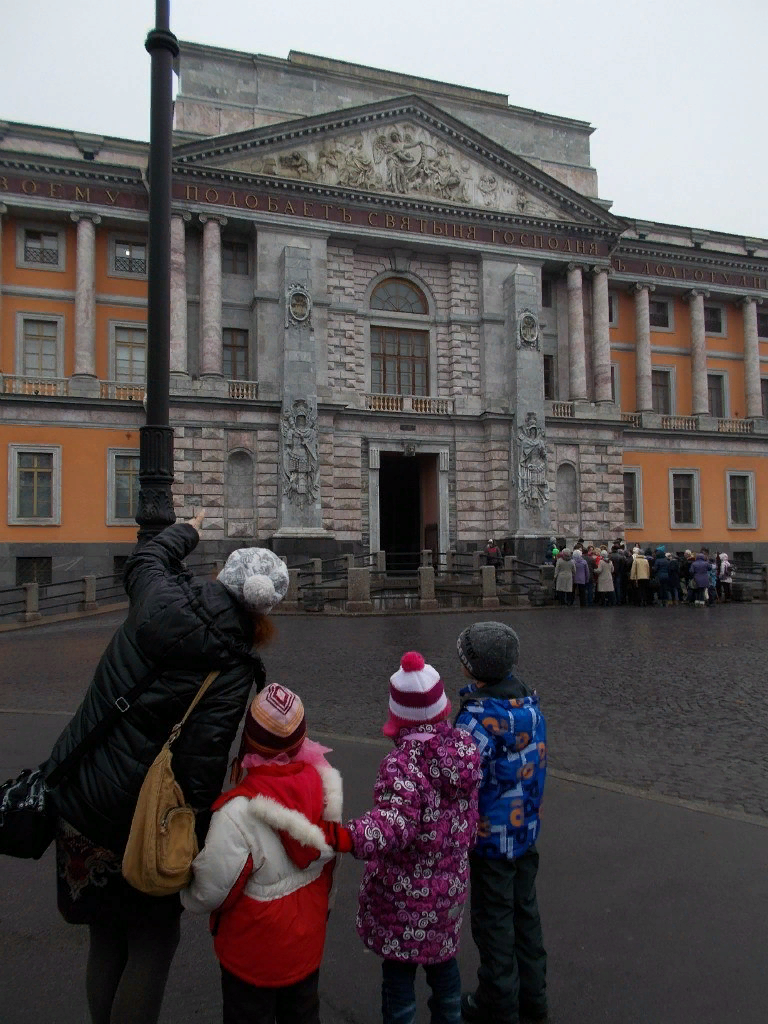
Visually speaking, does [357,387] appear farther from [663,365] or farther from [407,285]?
[663,365]

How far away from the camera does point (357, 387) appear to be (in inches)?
1186

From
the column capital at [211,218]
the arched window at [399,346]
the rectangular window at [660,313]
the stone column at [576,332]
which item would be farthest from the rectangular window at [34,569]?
the rectangular window at [660,313]

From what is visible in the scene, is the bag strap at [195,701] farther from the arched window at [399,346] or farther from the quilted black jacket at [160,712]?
the arched window at [399,346]

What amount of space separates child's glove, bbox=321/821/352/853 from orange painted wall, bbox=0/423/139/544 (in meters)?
26.3

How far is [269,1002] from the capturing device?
2.63 meters

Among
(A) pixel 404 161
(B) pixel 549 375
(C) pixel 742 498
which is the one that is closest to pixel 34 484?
(A) pixel 404 161

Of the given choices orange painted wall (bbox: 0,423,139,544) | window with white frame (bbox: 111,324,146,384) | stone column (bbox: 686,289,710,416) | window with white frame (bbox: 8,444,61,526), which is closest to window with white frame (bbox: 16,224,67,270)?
window with white frame (bbox: 111,324,146,384)

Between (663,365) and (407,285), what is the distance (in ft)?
43.5

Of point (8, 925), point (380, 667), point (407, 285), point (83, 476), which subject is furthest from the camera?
point (407, 285)

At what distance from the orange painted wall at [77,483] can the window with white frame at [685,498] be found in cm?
2286

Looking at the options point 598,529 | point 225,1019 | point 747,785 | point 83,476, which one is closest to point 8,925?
point 225,1019

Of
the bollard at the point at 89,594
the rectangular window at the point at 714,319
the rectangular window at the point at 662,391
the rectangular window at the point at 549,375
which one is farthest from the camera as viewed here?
the rectangular window at the point at 714,319

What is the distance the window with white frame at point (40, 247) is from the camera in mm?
28094

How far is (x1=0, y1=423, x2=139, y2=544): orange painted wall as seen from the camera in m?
26.5
